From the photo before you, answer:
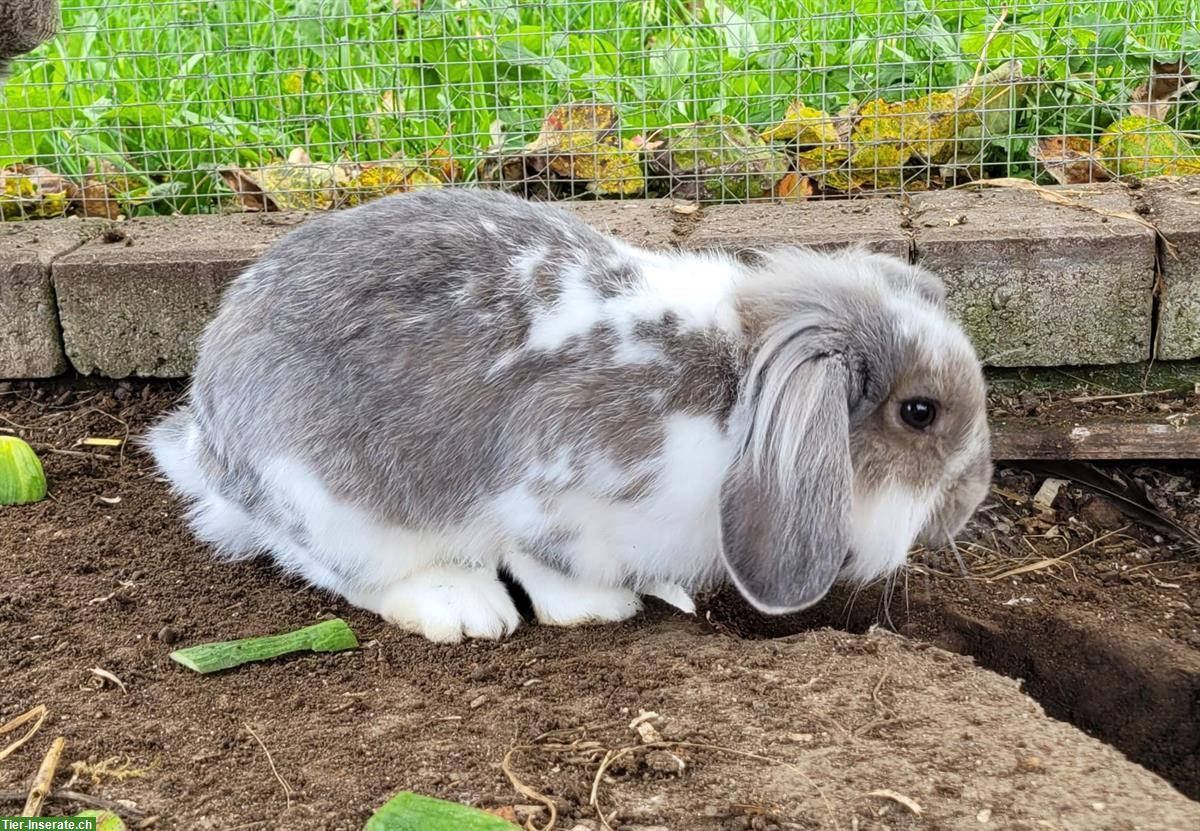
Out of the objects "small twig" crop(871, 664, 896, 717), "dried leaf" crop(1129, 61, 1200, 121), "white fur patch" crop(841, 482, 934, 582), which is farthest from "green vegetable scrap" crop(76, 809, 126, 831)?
"dried leaf" crop(1129, 61, 1200, 121)

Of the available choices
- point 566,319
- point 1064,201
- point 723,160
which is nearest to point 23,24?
point 566,319

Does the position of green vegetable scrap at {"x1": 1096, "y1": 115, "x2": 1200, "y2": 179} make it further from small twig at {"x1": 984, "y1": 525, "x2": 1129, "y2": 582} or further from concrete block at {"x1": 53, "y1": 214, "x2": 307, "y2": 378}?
concrete block at {"x1": 53, "y1": 214, "x2": 307, "y2": 378}

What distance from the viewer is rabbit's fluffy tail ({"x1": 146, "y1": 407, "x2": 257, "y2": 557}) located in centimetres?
281

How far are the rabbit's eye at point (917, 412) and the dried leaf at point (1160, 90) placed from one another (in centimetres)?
174

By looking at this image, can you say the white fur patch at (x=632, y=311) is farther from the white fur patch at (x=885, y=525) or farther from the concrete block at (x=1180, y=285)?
the concrete block at (x=1180, y=285)

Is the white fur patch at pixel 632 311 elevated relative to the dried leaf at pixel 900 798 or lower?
elevated

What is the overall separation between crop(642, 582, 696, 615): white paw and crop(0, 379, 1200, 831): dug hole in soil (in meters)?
0.03

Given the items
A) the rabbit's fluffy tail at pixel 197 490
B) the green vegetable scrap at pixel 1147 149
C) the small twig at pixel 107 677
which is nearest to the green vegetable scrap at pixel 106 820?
the small twig at pixel 107 677

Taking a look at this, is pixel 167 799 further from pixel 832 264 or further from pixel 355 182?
pixel 355 182

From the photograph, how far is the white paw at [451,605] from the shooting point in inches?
100

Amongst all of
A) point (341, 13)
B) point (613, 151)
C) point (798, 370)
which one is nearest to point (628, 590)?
point (798, 370)

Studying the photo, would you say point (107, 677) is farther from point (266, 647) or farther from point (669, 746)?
point (669, 746)

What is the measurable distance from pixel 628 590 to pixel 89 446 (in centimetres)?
156

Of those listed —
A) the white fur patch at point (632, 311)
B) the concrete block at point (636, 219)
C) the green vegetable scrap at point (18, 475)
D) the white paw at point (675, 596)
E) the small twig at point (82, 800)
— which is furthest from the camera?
the concrete block at point (636, 219)
